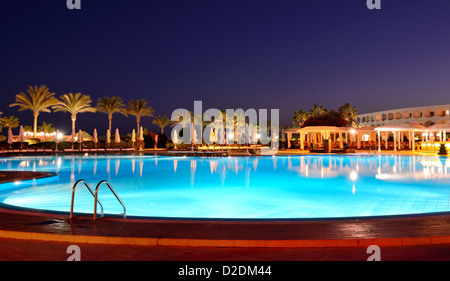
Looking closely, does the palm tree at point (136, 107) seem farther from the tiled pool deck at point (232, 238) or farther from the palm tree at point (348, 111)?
the tiled pool deck at point (232, 238)

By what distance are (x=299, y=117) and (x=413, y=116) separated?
22.2 m

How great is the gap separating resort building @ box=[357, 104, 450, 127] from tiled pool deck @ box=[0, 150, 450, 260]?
57.3m

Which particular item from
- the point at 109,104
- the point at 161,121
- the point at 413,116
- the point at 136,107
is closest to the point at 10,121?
the point at 161,121

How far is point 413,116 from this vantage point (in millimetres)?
67500

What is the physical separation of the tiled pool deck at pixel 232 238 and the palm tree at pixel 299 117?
58114 millimetres

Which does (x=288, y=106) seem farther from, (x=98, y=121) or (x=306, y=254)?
(x=306, y=254)

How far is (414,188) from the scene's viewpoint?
1029 cm

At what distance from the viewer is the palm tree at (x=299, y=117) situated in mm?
61862

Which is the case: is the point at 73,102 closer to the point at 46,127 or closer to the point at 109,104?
the point at 109,104

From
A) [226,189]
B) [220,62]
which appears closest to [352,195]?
[226,189]

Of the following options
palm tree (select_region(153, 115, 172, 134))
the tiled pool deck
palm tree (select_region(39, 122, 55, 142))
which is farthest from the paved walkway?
palm tree (select_region(39, 122, 55, 142))

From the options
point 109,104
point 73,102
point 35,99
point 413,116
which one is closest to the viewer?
point 35,99
